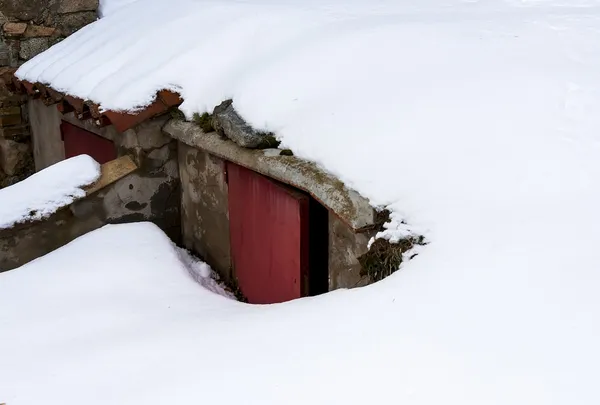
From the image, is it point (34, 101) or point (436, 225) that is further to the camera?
point (34, 101)

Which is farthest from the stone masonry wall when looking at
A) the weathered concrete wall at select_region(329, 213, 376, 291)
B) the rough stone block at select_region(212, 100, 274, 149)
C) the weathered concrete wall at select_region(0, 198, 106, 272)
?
the weathered concrete wall at select_region(329, 213, 376, 291)

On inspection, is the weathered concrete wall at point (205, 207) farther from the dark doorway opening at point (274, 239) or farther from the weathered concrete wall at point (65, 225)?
the weathered concrete wall at point (65, 225)

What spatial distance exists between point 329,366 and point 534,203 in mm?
933

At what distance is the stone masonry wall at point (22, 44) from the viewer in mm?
6691

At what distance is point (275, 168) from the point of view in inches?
122

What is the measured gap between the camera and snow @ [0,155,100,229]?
4160mm

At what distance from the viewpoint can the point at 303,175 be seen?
291cm

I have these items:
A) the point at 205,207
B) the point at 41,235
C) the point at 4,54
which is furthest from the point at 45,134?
the point at 205,207

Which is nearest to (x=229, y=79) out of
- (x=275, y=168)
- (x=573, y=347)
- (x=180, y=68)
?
(x=180, y=68)

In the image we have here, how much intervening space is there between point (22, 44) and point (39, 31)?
8.7 inches

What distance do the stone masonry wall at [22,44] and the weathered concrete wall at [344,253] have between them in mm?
5021

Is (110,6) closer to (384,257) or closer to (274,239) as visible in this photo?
(274,239)

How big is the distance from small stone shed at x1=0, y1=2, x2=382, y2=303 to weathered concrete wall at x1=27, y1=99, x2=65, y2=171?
656mm

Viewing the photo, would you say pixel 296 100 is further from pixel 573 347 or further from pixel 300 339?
pixel 573 347
